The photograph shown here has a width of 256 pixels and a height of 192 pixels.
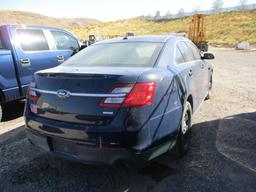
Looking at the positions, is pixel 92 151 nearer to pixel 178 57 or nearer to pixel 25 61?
pixel 178 57

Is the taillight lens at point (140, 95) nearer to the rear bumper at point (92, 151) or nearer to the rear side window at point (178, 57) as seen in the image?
the rear bumper at point (92, 151)

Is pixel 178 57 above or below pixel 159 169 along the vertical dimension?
above

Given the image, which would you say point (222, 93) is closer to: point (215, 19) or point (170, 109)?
point (170, 109)

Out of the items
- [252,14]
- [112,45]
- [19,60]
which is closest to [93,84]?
[112,45]

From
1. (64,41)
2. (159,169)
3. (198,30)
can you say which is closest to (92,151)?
(159,169)

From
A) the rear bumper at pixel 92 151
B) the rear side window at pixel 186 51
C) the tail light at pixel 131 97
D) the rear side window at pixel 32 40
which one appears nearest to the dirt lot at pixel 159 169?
the rear bumper at pixel 92 151

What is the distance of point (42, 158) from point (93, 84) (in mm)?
1578

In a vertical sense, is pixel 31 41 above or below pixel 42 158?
above

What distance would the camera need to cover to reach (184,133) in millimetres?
3398

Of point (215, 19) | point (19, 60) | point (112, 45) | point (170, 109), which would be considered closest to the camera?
point (170, 109)

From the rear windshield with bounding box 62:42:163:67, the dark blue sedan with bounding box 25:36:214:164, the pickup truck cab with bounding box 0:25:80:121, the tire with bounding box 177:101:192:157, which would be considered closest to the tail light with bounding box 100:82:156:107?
the dark blue sedan with bounding box 25:36:214:164

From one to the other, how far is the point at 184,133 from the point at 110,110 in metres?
1.43

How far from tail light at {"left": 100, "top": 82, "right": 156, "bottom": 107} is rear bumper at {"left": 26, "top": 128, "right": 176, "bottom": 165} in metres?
0.41

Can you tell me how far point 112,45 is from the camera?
3703mm
